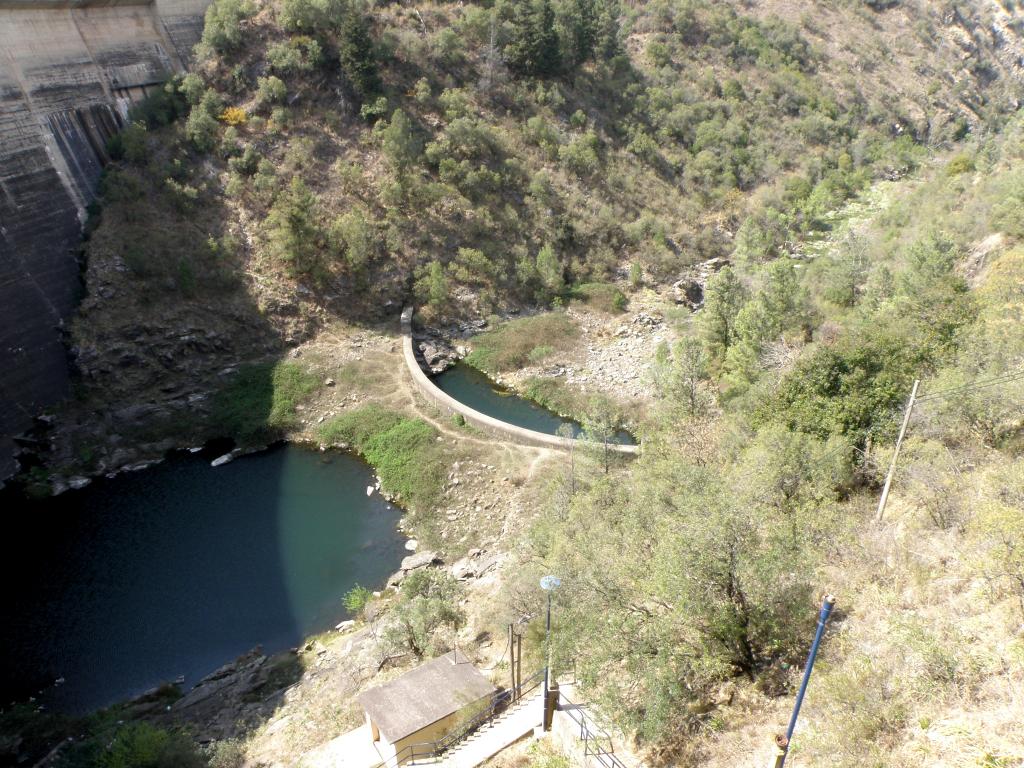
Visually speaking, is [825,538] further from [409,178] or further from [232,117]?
[232,117]

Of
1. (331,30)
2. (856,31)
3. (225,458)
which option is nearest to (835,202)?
(856,31)

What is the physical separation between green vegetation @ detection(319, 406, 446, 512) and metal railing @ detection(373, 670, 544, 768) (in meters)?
13.6

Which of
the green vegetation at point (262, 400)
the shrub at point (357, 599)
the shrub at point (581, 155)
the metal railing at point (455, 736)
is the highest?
the shrub at point (581, 155)

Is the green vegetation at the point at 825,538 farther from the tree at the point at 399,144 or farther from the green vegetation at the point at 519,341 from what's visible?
the tree at the point at 399,144

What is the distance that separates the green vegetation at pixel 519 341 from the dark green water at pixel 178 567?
10616mm

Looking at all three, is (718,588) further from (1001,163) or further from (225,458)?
(1001,163)

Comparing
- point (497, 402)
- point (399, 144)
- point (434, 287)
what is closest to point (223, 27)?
point (399, 144)

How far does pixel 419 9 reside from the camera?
51938 millimetres

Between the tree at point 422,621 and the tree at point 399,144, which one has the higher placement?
the tree at point 399,144

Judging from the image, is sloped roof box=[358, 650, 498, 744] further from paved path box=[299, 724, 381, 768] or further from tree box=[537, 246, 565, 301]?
tree box=[537, 246, 565, 301]

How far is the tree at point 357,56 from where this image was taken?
43.6m

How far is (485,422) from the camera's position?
3234 centimetres

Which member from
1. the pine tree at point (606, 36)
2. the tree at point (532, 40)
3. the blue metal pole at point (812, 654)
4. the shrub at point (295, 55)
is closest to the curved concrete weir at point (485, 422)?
the blue metal pole at point (812, 654)

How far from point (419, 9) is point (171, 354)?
113 ft
